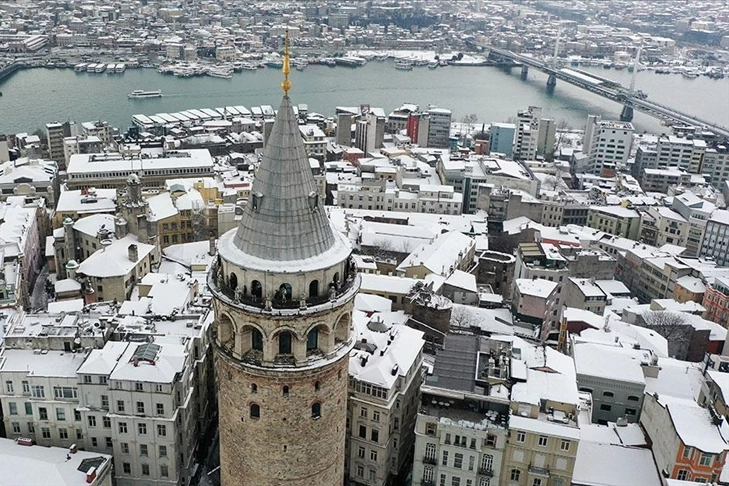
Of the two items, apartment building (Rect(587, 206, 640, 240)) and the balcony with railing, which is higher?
the balcony with railing

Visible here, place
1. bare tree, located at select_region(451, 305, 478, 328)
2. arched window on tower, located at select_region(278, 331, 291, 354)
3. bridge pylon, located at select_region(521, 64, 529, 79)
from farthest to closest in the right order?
bridge pylon, located at select_region(521, 64, 529, 79) → bare tree, located at select_region(451, 305, 478, 328) → arched window on tower, located at select_region(278, 331, 291, 354)

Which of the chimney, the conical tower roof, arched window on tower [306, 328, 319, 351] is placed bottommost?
the chimney

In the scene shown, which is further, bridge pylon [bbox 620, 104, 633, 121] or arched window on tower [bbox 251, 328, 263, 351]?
bridge pylon [bbox 620, 104, 633, 121]

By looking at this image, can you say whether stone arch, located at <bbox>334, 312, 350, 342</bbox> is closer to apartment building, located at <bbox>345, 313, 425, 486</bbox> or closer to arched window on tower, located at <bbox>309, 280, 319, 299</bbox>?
arched window on tower, located at <bbox>309, 280, 319, 299</bbox>

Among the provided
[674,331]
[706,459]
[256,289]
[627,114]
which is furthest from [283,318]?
[627,114]

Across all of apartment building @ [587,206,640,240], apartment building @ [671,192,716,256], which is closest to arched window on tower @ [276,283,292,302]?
apartment building @ [671,192,716,256]

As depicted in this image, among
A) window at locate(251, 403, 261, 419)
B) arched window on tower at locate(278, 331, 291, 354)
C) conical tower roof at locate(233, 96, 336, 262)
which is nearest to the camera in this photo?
conical tower roof at locate(233, 96, 336, 262)

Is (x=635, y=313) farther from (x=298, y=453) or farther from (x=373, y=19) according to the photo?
(x=373, y=19)

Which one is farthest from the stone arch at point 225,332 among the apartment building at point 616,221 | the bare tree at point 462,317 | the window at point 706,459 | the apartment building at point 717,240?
the apartment building at point 616,221
